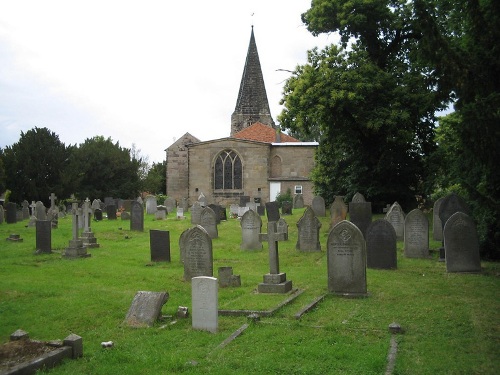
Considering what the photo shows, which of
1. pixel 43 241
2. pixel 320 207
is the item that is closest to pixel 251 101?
pixel 320 207

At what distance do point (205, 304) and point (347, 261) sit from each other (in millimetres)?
3398

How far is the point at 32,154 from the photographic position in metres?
39.7

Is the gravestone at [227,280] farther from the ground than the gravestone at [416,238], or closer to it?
closer to it

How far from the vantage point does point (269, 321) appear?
28.3 ft

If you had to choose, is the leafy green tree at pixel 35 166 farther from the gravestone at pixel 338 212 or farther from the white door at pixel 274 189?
the gravestone at pixel 338 212

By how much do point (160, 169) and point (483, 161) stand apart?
56594 millimetres

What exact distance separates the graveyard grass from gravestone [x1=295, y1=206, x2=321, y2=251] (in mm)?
1716

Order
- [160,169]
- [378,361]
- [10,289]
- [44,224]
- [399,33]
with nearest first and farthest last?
1. [378,361]
2. [10,289]
3. [44,224]
4. [399,33]
5. [160,169]

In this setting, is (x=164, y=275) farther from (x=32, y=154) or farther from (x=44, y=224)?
(x=32, y=154)

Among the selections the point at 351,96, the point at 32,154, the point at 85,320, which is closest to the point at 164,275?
the point at 85,320

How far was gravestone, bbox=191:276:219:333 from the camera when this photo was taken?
26.8 ft

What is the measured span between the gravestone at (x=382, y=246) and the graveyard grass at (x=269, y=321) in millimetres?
339

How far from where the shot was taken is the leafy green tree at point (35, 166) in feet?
126

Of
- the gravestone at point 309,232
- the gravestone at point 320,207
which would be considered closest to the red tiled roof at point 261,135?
the gravestone at point 320,207
